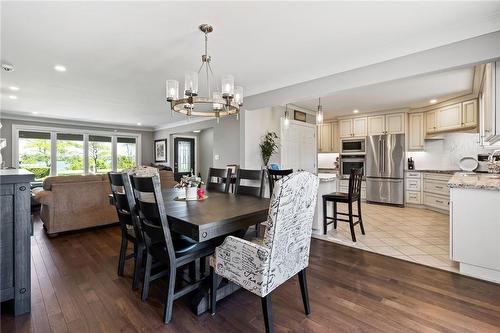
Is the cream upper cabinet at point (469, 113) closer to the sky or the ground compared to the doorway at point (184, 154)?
closer to the sky

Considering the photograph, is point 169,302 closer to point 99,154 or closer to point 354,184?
point 354,184

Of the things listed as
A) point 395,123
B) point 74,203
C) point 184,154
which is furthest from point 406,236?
point 184,154

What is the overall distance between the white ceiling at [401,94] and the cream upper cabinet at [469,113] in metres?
0.23

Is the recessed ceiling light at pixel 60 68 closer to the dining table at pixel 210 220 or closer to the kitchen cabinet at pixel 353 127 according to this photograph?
the dining table at pixel 210 220

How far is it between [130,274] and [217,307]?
1081mm

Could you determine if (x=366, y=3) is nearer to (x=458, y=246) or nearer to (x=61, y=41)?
(x=458, y=246)

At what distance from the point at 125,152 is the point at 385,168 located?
27.0 ft

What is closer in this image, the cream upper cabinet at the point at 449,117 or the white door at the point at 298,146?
the cream upper cabinet at the point at 449,117

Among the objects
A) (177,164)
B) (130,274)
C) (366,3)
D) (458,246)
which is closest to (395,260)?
(458,246)

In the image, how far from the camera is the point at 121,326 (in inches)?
62.9

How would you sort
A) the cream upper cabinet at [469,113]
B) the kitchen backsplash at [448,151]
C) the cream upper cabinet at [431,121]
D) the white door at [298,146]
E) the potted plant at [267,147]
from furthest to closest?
the white door at [298,146] < the cream upper cabinet at [431,121] < the kitchen backsplash at [448,151] < the potted plant at [267,147] < the cream upper cabinet at [469,113]

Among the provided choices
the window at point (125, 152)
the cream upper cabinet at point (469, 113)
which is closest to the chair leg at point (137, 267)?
the cream upper cabinet at point (469, 113)

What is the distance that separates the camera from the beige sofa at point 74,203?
3.43m

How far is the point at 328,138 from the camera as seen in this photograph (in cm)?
690
